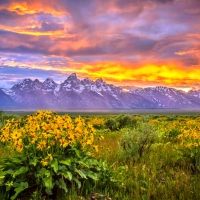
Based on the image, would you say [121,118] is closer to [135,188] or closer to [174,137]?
[174,137]

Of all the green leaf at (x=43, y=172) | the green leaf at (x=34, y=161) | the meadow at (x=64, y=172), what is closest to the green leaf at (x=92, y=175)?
the meadow at (x=64, y=172)

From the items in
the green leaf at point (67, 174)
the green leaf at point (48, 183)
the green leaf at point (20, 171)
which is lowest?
the green leaf at point (48, 183)

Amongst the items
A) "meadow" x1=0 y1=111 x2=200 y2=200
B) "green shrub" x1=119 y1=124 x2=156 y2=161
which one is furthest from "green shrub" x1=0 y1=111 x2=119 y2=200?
"green shrub" x1=119 y1=124 x2=156 y2=161

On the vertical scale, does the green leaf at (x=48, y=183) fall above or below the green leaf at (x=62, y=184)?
above

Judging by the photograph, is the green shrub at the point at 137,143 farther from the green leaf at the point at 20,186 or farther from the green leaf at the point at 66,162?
the green leaf at the point at 20,186

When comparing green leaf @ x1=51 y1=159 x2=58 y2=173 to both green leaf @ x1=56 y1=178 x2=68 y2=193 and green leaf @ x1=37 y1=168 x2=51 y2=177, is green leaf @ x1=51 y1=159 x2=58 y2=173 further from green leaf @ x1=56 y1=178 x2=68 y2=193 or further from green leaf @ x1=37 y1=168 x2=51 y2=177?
green leaf @ x1=56 y1=178 x2=68 y2=193

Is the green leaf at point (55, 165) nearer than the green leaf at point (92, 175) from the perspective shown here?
Yes

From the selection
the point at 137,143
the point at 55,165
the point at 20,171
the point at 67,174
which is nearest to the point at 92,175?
the point at 67,174

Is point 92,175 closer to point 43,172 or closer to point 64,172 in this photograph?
point 64,172

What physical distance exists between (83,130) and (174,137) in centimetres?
991

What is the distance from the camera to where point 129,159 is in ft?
27.0

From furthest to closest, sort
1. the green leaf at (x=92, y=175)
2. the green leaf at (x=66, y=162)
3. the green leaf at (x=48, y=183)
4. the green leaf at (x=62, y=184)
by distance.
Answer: the green leaf at (x=92, y=175), the green leaf at (x=62, y=184), the green leaf at (x=66, y=162), the green leaf at (x=48, y=183)

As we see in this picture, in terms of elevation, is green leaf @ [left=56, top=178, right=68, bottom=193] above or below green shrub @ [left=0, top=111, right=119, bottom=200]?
below

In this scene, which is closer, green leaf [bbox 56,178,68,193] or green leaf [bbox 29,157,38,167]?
green leaf [bbox 29,157,38,167]
